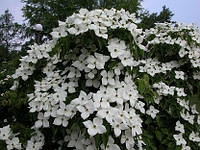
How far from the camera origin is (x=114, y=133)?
4.73 feet

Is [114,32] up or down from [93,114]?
up

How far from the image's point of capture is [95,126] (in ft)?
4.42

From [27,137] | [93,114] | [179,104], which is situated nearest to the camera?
[93,114]

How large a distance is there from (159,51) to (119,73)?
1.45m

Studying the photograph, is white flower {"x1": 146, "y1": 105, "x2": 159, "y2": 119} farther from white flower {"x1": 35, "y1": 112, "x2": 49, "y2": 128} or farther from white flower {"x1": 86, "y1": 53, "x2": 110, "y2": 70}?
white flower {"x1": 35, "y1": 112, "x2": 49, "y2": 128}

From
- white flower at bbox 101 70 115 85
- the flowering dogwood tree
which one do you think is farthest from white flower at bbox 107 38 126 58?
white flower at bbox 101 70 115 85

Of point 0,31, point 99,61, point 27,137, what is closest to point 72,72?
point 99,61

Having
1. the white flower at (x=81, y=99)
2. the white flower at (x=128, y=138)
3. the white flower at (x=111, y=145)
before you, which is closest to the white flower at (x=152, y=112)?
the white flower at (x=128, y=138)

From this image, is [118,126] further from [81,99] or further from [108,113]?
[81,99]

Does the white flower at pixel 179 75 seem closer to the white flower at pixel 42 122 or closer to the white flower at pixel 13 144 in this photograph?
the white flower at pixel 42 122

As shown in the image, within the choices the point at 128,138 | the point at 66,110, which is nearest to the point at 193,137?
the point at 128,138

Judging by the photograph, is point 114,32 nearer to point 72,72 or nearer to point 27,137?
point 72,72

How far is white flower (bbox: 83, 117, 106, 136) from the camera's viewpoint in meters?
1.33

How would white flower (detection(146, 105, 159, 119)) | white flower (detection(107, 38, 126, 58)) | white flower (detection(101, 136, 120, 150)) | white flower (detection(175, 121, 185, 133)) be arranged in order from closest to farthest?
white flower (detection(101, 136, 120, 150))
white flower (detection(107, 38, 126, 58))
white flower (detection(146, 105, 159, 119))
white flower (detection(175, 121, 185, 133))
